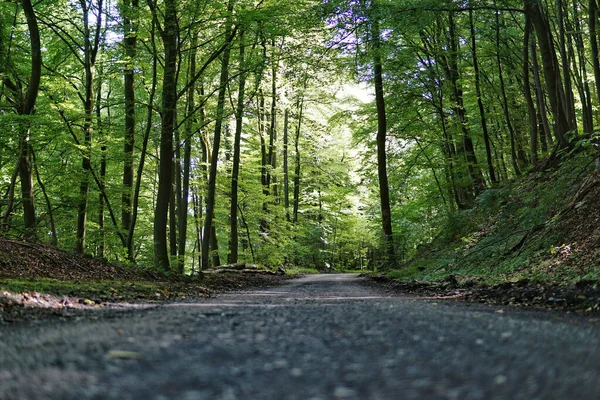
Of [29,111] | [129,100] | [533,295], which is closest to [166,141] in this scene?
[129,100]

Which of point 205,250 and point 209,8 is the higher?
point 209,8

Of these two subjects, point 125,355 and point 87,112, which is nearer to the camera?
point 125,355

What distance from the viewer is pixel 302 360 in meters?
1.90

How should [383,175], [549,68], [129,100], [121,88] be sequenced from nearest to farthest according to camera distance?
[549,68]
[129,100]
[383,175]
[121,88]

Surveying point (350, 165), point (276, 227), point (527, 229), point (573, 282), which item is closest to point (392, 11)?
point (527, 229)

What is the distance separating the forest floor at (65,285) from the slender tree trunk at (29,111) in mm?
1362

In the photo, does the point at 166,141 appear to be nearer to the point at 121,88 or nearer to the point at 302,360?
the point at 302,360

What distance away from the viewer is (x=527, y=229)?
818 cm

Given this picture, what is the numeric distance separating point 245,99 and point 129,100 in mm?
4293

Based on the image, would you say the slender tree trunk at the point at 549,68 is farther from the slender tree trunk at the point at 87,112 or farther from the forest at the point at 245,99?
the slender tree trunk at the point at 87,112

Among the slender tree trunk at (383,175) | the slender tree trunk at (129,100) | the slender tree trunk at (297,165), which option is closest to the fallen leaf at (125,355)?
the slender tree trunk at (129,100)

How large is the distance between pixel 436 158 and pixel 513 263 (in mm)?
13319

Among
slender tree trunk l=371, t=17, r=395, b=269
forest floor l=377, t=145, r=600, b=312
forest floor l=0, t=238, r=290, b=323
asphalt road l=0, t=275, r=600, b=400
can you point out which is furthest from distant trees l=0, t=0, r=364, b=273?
asphalt road l=0, t=275, r=600, b=400

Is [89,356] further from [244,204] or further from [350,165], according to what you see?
[350,165]
